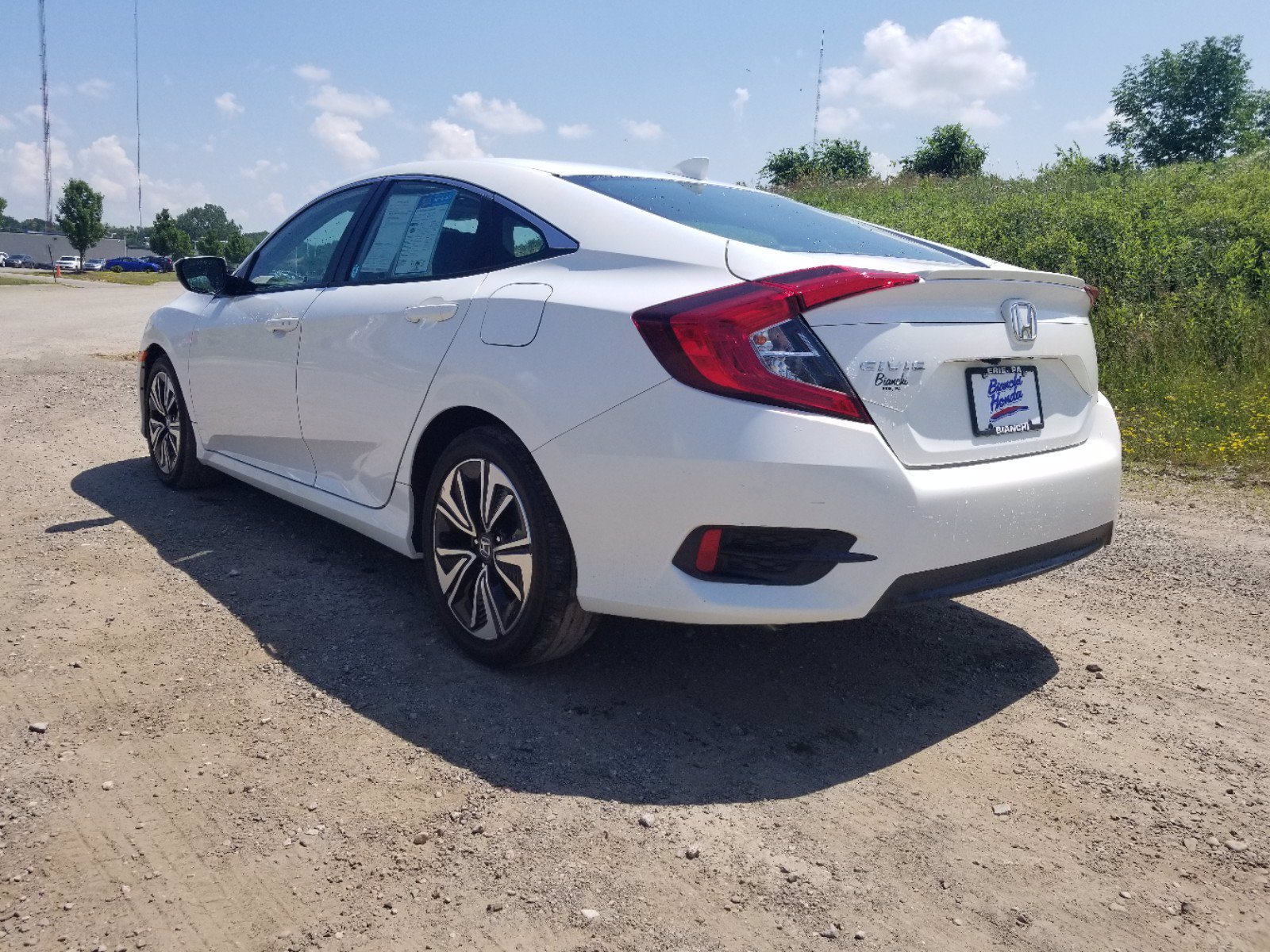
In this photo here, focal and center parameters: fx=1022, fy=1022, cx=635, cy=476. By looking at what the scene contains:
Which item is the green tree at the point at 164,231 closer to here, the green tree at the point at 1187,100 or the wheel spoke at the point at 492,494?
the green tree at the point at 1187,100

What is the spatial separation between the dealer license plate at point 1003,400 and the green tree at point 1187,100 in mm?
50104

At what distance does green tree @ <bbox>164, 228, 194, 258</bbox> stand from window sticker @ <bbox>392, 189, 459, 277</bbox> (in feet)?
293

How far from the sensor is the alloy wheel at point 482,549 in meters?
3.08

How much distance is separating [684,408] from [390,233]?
6.15ft

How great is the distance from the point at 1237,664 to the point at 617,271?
2511 mm

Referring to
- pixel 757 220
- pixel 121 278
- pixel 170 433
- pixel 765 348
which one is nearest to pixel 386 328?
pixel 757 220

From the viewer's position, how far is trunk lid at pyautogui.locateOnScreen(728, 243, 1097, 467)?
104 inches

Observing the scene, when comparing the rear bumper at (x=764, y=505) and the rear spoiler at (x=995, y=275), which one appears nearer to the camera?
the rear bumper at (x=764, y=505)

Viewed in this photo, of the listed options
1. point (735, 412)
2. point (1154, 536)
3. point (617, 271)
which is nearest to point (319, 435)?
point (617, 271)

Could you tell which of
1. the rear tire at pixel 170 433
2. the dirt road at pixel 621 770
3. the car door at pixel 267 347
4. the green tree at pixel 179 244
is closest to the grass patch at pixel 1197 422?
the dirt road at pixel 621 770

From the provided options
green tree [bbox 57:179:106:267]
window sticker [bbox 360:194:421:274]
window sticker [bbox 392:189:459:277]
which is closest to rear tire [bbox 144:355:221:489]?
window sticker [bbox 360:194:421:274]

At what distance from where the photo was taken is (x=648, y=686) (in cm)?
322

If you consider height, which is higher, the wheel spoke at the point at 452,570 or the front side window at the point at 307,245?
the front side window at the point at 307,245

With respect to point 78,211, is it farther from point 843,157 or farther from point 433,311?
point 433,311
